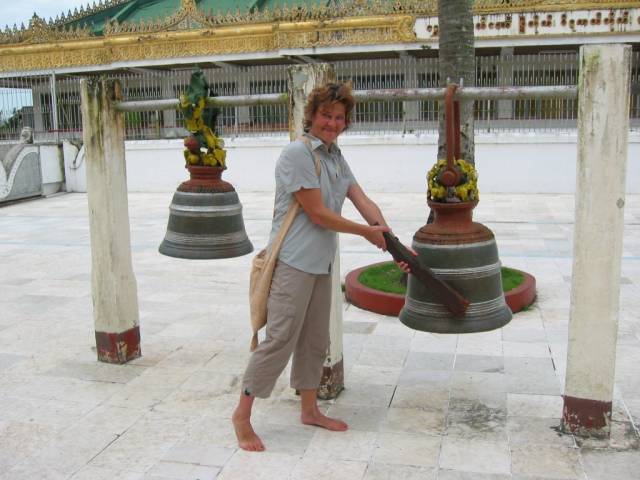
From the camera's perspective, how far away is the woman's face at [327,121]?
3.56 meters

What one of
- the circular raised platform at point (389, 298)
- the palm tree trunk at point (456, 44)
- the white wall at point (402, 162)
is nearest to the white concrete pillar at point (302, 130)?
the circular raised platform at point (389, 298)

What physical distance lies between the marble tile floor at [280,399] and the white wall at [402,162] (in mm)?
8364

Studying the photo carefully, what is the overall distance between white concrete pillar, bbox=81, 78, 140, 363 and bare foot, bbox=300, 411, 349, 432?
1765 millimetres

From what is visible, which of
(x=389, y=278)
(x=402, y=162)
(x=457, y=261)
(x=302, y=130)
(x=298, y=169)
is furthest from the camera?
(x=402, y=162)

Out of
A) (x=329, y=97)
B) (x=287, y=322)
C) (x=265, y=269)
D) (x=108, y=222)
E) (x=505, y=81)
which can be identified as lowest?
(x=287, y=322)

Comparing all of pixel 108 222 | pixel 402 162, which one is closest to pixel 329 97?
pixel 108 222

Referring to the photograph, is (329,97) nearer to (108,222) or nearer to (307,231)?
(307,231)

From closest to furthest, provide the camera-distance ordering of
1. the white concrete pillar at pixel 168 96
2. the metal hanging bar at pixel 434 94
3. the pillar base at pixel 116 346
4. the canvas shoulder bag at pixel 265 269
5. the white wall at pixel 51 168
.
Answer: the canvas shoulder bag at pixel 265 269 → the metal hanging bar at pixel 434 94 → the pillar base at pixel 116 346 → the white wall at pixel 51 168 → the white concrete pillar at pixel 168 96

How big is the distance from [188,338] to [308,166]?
2.83 metres

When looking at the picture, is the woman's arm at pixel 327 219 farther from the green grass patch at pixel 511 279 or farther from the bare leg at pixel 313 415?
the green grass patch at pixel 511 279

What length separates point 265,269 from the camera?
3.63 meters

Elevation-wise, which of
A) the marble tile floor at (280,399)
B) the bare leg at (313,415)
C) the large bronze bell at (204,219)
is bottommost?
the marble tile floor at (280,399)

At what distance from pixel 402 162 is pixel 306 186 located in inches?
530

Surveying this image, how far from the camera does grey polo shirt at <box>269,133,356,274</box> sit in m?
3.43
